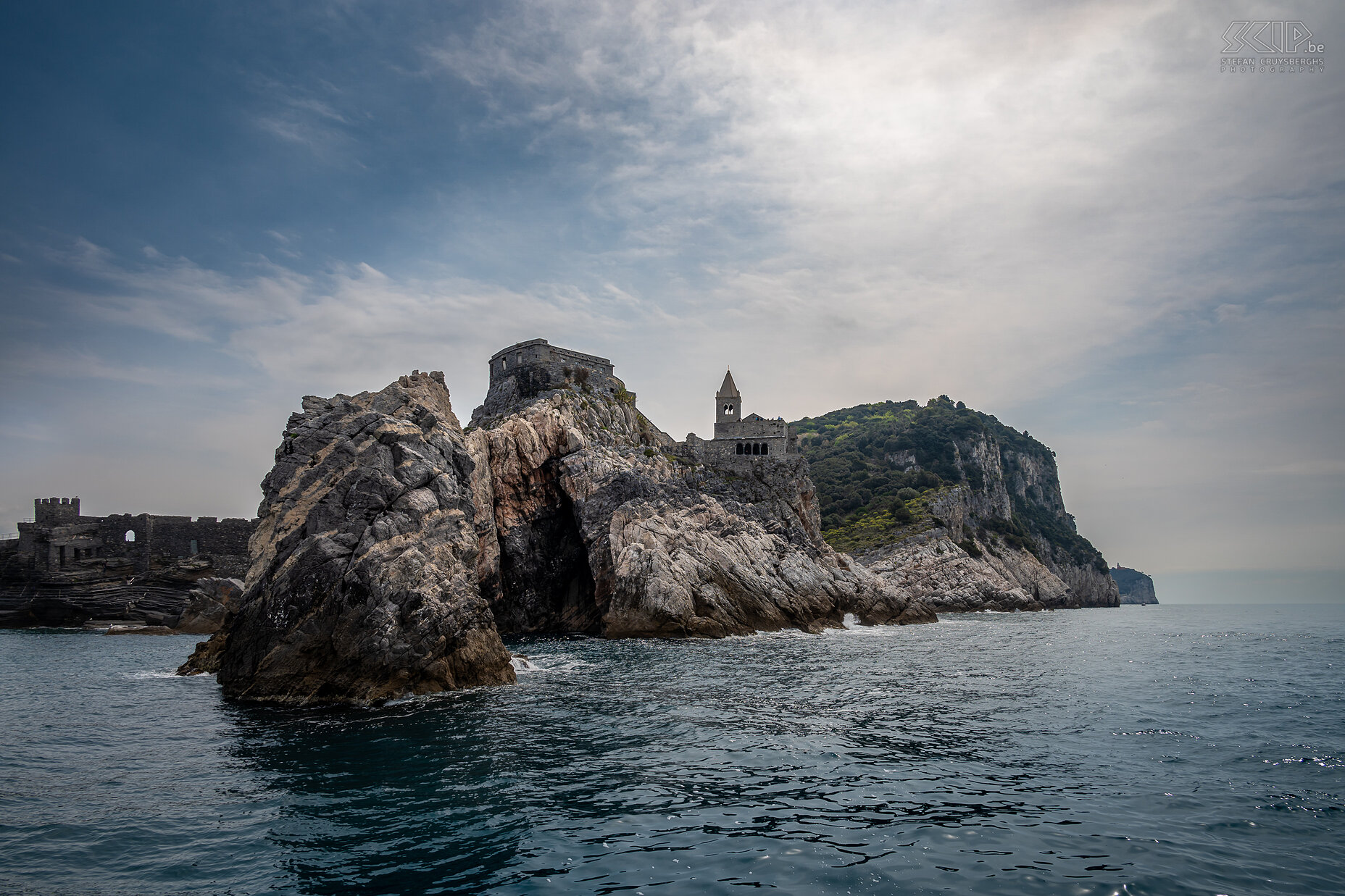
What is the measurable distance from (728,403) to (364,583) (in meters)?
63.2

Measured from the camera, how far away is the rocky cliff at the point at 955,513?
98188 mm

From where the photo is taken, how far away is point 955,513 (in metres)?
111

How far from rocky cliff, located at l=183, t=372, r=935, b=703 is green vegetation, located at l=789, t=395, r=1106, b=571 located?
41.1 meters

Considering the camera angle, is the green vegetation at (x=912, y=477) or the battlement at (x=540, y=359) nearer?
the battlement at (x=540, y=359)

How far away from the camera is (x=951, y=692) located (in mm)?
25234

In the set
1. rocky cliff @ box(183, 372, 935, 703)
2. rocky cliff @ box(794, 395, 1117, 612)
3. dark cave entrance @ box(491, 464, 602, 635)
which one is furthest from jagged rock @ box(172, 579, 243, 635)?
rocky cliff @ box(794, 395, 1117, 612)

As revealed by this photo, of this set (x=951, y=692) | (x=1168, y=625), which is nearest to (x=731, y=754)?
(x=951, y=692)

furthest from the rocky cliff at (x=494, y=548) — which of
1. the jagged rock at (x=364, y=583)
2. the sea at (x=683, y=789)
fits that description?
the sea at (x=683, y=789)

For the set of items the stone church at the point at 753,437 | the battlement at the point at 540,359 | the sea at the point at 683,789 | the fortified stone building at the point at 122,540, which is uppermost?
the battlement at the point at 540,359

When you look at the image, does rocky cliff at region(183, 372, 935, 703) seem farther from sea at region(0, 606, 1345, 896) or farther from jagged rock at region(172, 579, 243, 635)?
jagged rock at region(172, 579, 243, 635)

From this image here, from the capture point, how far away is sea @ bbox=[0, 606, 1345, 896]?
10164mm

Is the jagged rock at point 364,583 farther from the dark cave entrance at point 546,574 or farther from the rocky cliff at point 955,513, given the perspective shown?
the rocky cliff at point 955,513

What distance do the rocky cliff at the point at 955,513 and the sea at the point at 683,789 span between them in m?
58.8

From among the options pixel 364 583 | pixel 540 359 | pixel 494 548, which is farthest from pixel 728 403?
pixel 364 583
